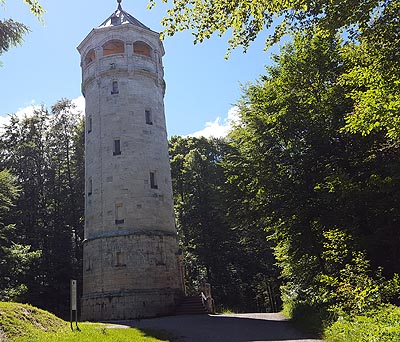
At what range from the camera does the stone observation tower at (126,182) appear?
19.8m

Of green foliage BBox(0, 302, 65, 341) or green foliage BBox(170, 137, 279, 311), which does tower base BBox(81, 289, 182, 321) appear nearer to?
green foliage BBox(0, 302, 65, 341)

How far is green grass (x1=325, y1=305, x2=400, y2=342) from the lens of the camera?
605cm

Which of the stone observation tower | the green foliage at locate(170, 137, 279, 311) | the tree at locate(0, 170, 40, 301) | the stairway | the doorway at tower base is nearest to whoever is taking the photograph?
the stairway

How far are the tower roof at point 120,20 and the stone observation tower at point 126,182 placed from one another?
0.38 ft

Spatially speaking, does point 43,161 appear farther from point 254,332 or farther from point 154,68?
point 254,332

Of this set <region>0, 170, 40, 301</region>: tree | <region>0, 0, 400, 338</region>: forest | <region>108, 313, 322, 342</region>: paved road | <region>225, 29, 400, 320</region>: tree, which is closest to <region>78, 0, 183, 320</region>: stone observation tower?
<region>0, 170, 40, 301</region>: tree

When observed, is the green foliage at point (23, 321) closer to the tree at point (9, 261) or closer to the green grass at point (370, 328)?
the green grass at point (370, 328)

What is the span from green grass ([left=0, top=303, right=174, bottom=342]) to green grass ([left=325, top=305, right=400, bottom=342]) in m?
4.41

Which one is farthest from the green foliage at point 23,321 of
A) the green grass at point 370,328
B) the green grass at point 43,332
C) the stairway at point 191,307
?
the stairway at point 191,307

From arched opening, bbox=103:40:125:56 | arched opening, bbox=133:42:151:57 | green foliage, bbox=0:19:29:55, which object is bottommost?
green foliage, bbox=0:19:29:55

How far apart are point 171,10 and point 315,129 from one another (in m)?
9.14

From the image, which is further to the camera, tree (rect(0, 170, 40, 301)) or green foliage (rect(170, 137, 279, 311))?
green foliage (rect(170, 137, 279, 311))

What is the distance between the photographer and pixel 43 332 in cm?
973

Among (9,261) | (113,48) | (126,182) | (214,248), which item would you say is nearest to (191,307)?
(126,182)
